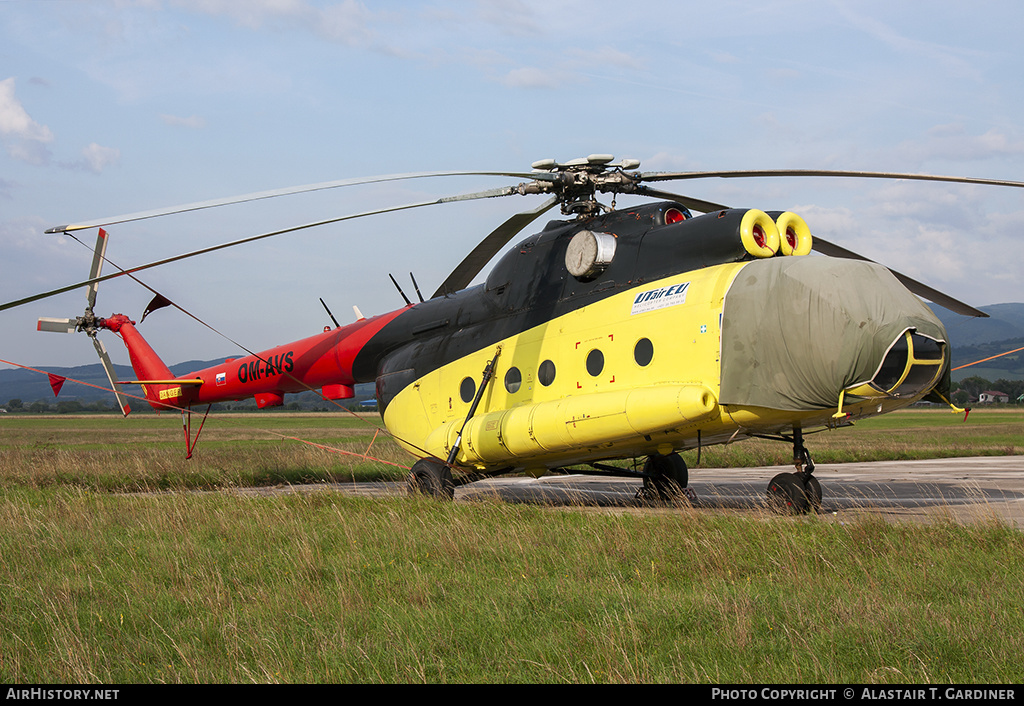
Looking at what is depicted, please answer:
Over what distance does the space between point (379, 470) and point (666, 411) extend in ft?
45.5

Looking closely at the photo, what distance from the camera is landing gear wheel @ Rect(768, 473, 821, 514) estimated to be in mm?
11586

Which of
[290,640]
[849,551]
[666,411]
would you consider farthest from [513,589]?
[666,411]

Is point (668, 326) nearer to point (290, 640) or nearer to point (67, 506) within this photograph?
point (290, 640)

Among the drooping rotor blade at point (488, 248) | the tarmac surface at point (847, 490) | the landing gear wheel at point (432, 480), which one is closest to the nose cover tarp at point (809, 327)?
the tarmac surface at point (847, 490)

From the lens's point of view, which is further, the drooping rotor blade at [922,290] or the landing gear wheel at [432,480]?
the landing gear wheel at [432,480]

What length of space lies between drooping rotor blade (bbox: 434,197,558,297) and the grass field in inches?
158

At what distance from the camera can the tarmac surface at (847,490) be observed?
41.2ft

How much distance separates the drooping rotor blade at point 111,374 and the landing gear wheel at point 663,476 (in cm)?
1131

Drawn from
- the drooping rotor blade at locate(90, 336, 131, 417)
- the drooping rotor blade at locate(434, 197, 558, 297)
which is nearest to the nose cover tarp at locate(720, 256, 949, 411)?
the drooping rotor blade at locate(434, 197, 558, 297)

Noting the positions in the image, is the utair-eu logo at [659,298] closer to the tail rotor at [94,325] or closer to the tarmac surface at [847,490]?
the tarmac surface at [847,490]

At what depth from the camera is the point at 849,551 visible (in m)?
8.39

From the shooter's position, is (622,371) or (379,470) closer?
(622,371)

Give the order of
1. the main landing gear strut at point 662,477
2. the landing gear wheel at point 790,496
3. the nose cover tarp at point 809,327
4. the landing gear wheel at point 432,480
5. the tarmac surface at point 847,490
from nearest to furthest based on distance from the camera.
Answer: the nose cover tarp at point 809,327 < the landing gear wheel at point 790,496 < the tarmac surface at point 847,490 < the landing gear wheel at point 432,480 < the main landing gear strut at point 662,477

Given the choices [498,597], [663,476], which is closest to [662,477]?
[663,476]
